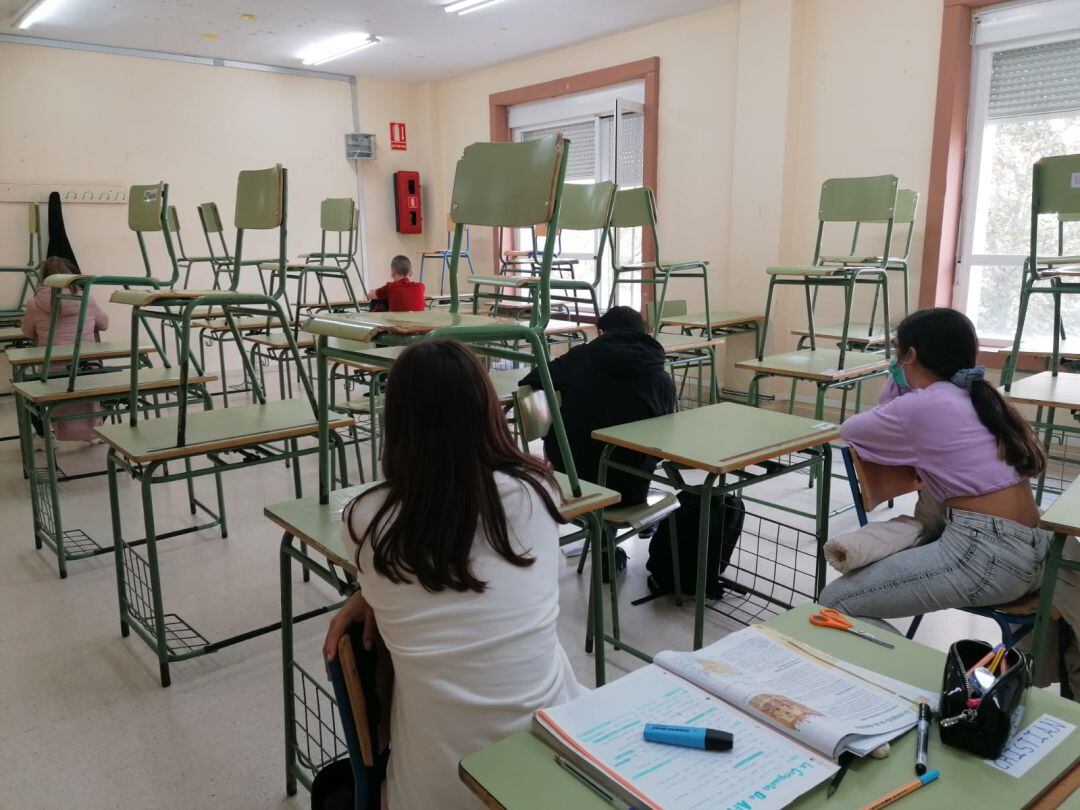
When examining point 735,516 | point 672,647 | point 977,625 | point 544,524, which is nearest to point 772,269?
point 735,516

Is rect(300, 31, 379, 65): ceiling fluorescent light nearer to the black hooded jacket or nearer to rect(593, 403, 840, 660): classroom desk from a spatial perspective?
the black hooded jacket

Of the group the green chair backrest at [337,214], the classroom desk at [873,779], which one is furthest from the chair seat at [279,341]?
the classroom desk at [873,779]

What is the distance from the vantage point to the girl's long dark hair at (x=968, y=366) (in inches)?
63.4

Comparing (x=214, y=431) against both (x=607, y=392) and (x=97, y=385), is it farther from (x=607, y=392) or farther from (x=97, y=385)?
→ (x=607, y=392)

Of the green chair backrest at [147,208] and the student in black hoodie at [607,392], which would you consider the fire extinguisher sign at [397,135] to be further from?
the student in black hoodie at [607,392]

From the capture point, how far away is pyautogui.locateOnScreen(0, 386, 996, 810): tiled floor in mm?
1599

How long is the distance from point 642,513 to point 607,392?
0.37 meters

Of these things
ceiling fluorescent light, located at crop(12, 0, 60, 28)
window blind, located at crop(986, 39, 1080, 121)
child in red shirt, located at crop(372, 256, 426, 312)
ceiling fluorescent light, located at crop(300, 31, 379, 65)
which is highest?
ceiling fluorescent light, located at crop(300, 31, 379, 65)

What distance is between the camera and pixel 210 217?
5.47 meters

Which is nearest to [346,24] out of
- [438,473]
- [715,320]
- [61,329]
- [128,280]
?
[61,329]

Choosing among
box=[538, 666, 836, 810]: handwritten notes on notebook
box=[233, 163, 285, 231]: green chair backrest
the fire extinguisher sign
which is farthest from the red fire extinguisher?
box=[538, 666, 836, 810]: handwritten notes on notebook

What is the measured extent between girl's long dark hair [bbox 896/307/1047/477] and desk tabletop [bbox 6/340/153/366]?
2.60 metres

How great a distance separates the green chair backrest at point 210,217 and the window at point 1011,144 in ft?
15.0

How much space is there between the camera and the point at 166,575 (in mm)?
2588
